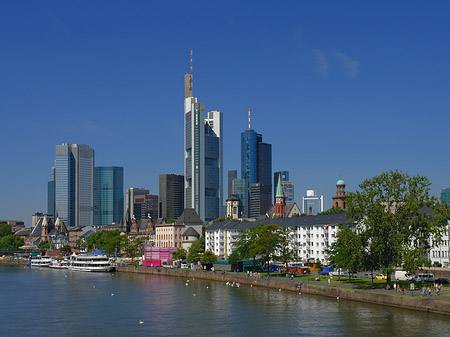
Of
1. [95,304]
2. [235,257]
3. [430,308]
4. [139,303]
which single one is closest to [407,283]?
[430,308]

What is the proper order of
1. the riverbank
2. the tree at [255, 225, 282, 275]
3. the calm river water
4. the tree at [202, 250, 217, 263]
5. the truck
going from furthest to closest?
the tree at [202, 250, 217, 263], the tree at [255, 225, 282, 275], the truck, the riverbank, the calm river water

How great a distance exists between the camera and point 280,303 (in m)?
95.0

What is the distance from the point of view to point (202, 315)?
84.6m

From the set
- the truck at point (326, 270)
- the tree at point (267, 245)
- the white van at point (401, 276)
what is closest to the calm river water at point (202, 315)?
the white van at point (401, 276)

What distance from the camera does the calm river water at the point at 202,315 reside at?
236ft

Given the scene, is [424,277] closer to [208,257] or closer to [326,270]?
[326,270]

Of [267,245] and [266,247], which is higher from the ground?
[267,245]

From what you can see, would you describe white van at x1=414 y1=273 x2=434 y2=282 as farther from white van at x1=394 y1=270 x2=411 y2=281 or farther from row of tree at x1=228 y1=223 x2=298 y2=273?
row of tree at x1=228 y1=223 x2=298 y2=273

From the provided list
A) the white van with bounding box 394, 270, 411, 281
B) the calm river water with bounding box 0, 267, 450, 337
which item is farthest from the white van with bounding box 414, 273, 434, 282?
the calm river water with bounding box 0, 267, 450, 337

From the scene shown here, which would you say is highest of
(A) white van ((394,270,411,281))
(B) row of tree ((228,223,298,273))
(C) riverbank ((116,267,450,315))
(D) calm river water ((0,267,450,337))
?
(B) row of tree ((228,223,298,273))

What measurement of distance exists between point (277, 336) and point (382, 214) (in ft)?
109

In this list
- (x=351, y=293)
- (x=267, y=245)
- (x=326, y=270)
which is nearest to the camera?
(x=351, y=293)

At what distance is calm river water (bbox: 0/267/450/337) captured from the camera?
7206 cm

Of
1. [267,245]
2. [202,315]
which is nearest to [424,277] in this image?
[267,245]
